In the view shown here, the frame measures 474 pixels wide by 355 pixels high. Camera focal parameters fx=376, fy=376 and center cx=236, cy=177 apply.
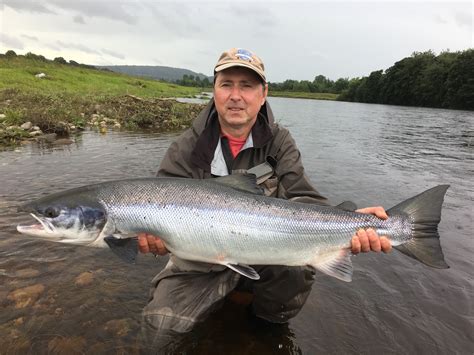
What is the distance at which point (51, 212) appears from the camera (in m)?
2.99

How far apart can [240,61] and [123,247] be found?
6.80 ft

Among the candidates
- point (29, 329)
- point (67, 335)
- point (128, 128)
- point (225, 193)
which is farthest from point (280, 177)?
point (128, 128)

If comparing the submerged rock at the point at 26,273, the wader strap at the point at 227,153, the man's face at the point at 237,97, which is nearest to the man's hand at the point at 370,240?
the wader strap at the point at 227,153

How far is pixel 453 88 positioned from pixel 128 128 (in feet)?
198

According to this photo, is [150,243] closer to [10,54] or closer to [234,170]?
[234,170]

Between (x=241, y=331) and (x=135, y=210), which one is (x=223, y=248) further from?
(x=241, y=331)

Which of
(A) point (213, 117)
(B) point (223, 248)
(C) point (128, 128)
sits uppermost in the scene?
(A) point (213, 117)

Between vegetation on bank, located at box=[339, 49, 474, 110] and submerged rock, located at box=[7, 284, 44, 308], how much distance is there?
2594 inches

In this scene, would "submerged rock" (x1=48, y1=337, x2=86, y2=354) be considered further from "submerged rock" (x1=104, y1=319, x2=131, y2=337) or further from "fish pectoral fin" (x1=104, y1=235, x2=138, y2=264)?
"fish pectoral fin" (x1=104, y1=235, x2=138, y2=264)

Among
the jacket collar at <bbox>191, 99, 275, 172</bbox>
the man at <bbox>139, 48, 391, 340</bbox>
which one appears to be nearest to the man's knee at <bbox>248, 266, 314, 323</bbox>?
the man at <bbox>139, 48, 391, 340</bbox>

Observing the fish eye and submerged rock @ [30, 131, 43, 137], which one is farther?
submerged rock @ [30, 131, 43, 137]

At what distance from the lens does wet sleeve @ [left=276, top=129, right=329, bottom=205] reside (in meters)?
3.78

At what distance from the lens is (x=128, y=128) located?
57.5ft

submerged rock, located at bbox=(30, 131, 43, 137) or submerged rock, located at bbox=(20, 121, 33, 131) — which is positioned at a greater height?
submerged rock, located at bbox=(20, 121, 33, 131)
